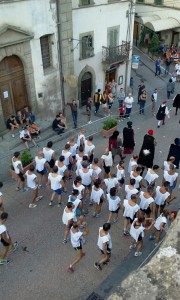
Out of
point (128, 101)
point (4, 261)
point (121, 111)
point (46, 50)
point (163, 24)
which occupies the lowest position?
point (121, 111)

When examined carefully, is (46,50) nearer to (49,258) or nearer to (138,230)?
(49,258)

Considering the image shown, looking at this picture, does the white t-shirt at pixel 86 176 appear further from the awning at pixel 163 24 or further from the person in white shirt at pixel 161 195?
the awning at pixel 163 24

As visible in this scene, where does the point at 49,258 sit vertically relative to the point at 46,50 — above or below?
below

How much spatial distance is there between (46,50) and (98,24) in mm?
4034

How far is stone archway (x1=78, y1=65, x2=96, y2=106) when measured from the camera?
18875 mm

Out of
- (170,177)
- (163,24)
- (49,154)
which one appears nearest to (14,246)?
(49,154)

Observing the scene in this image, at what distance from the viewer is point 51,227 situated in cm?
1070

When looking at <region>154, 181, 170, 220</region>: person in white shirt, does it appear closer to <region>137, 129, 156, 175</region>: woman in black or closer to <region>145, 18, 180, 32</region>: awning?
<region>137, 129, 156, 175</region>: woman in black

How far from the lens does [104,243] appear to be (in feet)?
27.7

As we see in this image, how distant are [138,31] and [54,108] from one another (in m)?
17.1

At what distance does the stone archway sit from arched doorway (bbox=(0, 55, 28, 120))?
412cm

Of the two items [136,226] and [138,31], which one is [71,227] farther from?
[138,31]

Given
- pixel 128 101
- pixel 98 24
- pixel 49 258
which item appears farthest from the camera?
pixel 98 24

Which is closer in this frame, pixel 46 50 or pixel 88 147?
pixel 88 147
